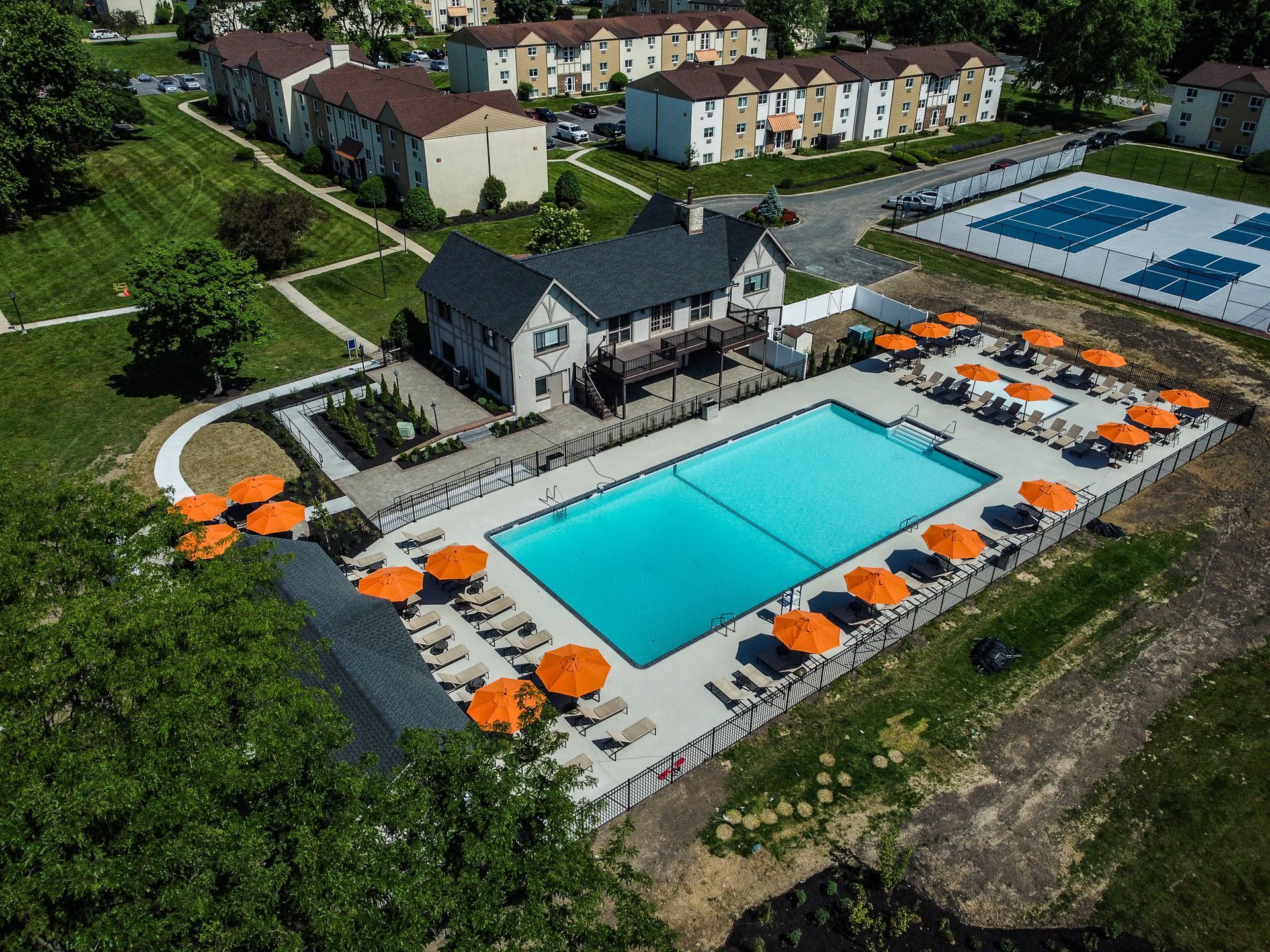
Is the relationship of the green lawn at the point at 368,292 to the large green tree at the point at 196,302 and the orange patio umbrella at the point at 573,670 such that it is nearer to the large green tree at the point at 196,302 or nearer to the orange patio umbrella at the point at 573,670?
the large green tree at the point at 196,302

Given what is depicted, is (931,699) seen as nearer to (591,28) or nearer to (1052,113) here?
(591,28)

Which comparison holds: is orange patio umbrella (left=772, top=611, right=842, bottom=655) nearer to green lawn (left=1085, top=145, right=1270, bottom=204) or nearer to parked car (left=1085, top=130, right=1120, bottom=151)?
green lawn (left=1085, top=145, right=1270, bottom=204)

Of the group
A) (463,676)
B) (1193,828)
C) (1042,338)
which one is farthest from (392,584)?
(1042,338)

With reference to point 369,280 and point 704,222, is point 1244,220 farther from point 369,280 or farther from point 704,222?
point 369,280

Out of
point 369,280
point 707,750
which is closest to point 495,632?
point 707,750

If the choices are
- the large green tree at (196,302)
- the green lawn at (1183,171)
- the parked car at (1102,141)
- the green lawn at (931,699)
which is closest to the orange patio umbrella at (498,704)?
the green lawn at (931,699)
